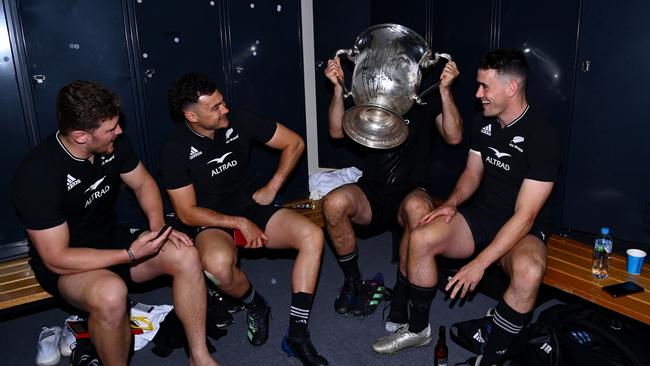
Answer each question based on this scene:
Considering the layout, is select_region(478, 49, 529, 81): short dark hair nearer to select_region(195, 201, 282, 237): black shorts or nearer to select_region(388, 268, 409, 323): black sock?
select_region(388, 268, 409, 323): black sock

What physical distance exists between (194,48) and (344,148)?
1.39 meters

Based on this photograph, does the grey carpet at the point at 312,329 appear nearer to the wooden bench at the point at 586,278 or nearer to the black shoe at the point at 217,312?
the black shoe at the point at 217,312

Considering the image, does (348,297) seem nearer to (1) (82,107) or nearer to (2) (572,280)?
(2) (572,280)

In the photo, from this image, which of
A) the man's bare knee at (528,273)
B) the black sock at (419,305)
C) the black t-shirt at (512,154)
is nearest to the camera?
the man's bare knee at (528,273)

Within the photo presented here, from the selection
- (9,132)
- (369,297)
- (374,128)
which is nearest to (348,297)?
(369,297)

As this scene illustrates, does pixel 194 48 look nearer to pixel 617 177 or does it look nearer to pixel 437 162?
pixel 437 162

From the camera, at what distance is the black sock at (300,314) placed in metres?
2.29

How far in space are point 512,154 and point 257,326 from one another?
1453 millimetres

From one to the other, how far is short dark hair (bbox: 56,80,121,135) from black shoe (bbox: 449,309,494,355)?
1.84m

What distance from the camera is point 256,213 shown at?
2.59 metres

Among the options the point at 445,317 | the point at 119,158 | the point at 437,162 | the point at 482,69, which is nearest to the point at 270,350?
the point at 445,317

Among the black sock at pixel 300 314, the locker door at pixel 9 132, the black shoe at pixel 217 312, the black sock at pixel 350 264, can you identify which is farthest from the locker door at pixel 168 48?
the black sock at pixel 300 314

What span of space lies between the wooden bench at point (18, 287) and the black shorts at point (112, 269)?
0.44 ft

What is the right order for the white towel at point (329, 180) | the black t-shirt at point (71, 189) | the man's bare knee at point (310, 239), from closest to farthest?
the black t-shirt at point (71, 189), the man's bare knee at point (310, 239), the white towel at point (329, 180)
